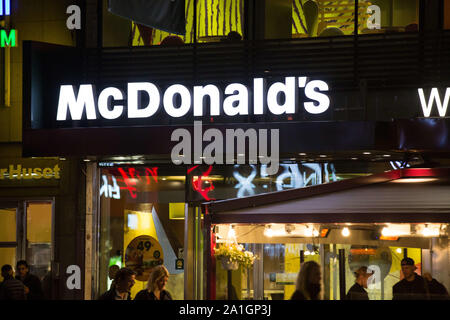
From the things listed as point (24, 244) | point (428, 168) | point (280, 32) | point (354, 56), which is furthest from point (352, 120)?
point (24, 244)

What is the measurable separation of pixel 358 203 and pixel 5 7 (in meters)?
9.85

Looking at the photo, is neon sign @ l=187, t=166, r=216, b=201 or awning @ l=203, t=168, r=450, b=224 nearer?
awning @ l=203, t=168, r=450, b=224

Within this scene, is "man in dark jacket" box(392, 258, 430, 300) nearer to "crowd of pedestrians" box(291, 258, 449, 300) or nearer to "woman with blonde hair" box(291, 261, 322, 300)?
"crowd of pedestrians" box(291, 258, 449, 300)

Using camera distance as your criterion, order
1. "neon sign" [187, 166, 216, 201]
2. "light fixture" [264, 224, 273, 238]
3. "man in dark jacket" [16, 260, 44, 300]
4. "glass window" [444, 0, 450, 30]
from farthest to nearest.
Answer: "neon sign" [187, 166, 216, 201] → "glass window" [444, 0, 450, 30] → "man in dark jacket" [16, 260, 44, 300] → "light fixture" [264, 224, 273, 238]

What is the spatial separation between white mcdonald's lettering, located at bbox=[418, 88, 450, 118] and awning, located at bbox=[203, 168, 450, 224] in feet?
11.6

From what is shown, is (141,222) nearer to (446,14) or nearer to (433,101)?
(433,101)

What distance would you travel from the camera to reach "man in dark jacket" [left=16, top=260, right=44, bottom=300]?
14.5 meters

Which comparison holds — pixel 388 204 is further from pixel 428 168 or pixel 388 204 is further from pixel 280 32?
pixel 280 32

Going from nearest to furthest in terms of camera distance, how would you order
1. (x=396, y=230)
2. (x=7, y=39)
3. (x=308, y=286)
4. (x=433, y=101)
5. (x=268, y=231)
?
(x=308, y=286), (x=396, y=230), (x=268, y=231), (x=433, y=101), (x=7, y=39)

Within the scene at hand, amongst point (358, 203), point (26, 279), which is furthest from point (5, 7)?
point (358, 203)

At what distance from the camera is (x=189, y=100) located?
14516 millimetres

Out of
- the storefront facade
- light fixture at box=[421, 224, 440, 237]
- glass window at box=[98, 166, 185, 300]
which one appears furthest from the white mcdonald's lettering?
glass window at box=[98, 166, 185, 300]

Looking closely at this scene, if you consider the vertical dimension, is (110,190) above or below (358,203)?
above

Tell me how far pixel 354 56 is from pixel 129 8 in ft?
13.8
